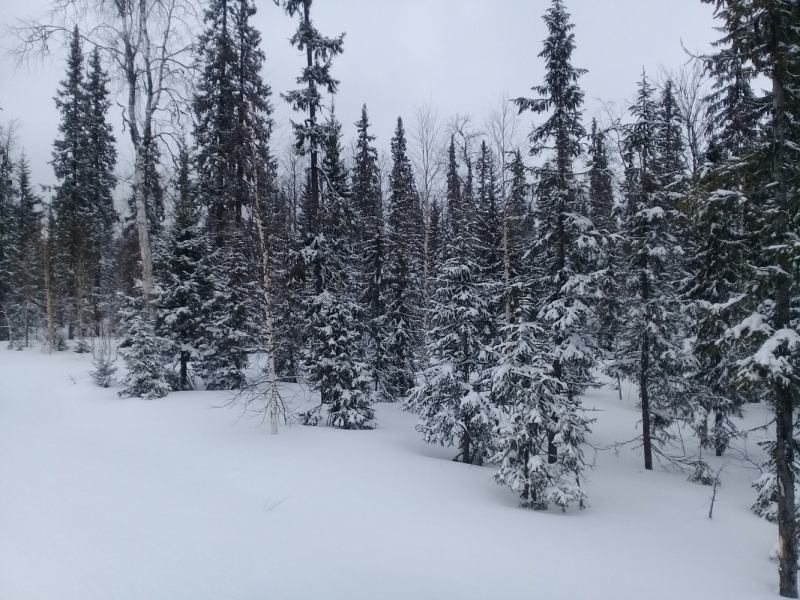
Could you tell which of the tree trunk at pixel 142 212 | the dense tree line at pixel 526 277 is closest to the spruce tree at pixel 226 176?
the dense tree line at pixel 526 277

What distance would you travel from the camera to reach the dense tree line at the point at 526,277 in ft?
28.8

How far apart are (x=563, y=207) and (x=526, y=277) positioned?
305 cm

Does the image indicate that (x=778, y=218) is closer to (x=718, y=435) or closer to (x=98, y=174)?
(x=718, y=435)

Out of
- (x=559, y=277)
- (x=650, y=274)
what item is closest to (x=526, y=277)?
(x=559, y=277)

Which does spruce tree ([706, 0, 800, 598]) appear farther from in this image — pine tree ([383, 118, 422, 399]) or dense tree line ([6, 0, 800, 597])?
pine tree ([383, 118, 422, 399])

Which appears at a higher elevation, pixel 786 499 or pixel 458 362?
pixel 458 362

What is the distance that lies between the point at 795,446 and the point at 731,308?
3062mm

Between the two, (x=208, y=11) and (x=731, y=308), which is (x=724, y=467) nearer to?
(x=731, y=308)

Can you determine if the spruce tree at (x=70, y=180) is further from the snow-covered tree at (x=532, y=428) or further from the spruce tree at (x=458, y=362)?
the snow-covered tree at (x=532, y=428)

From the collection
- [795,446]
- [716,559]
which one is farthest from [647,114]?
[716,559]

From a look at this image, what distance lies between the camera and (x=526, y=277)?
55.0 feet

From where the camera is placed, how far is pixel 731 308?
29.1 feet

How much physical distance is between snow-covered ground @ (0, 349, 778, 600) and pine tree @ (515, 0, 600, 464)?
17.0 feet

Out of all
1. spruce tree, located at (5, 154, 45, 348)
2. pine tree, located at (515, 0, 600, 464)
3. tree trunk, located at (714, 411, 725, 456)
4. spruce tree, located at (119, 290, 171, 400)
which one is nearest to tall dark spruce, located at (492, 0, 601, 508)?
pine tree, located at (515, 0, 600, 464)
